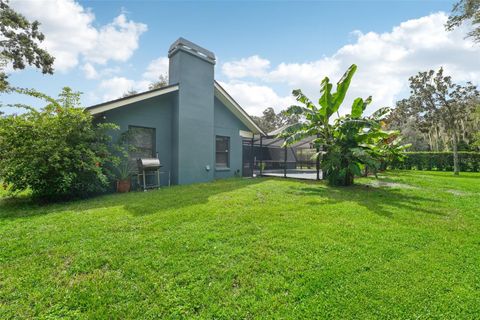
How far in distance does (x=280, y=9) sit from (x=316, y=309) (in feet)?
35.8

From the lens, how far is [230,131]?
12.1m

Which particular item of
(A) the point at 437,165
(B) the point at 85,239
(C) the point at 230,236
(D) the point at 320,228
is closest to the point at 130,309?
(C) the point at 230,236

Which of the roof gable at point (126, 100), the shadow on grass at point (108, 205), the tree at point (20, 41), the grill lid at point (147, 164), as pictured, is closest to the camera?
the shadow on grass at point (108, 205)

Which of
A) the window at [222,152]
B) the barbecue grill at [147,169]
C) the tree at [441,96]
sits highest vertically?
the tree at [441,96]

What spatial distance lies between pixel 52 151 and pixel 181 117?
465 centimetres

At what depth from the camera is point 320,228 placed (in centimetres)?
391

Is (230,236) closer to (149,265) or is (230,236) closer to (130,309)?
(149,265)

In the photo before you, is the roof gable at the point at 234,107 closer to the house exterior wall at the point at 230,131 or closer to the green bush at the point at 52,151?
the house exterior wall at the point at 230,131

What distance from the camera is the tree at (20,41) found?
1334 cm

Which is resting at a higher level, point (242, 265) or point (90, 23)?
point (90, 23)

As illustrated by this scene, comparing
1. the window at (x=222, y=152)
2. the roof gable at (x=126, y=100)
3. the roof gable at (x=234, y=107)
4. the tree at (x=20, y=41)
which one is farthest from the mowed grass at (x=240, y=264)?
the tree at (x=20, y=41)

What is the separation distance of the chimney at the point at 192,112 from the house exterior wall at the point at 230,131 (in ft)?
3.13

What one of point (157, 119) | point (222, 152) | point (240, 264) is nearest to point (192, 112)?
point (157, 119)

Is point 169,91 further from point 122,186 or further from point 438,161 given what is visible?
point 438,161
